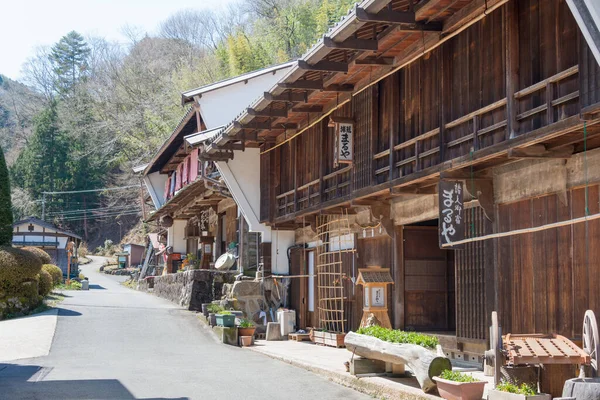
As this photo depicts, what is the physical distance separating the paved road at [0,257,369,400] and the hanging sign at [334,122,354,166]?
4816 mm

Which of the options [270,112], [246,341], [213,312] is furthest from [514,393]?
[213,312]

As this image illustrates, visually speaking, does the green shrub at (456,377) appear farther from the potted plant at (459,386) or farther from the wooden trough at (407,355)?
the wooden trough at (407,355)

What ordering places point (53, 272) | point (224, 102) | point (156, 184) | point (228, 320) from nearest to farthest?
point (228, 320)
point (224, 102)
point (53, 272)
point (156, 184)

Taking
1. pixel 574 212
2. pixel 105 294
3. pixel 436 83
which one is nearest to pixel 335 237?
pixel 436 83

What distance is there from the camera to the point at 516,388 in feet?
28.8

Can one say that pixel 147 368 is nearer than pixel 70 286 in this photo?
Yes

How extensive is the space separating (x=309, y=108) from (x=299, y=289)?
646 cm

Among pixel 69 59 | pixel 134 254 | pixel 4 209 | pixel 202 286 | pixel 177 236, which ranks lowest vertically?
pixel 202 286

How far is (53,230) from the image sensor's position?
48.5m

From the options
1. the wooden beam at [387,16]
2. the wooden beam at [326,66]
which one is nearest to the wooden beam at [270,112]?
the wooden beam at [326,66]

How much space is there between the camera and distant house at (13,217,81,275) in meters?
47.3

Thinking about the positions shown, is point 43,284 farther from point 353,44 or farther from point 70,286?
point 353,44

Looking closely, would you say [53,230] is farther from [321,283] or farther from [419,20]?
[419,20]

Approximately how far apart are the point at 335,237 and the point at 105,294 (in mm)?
19064
